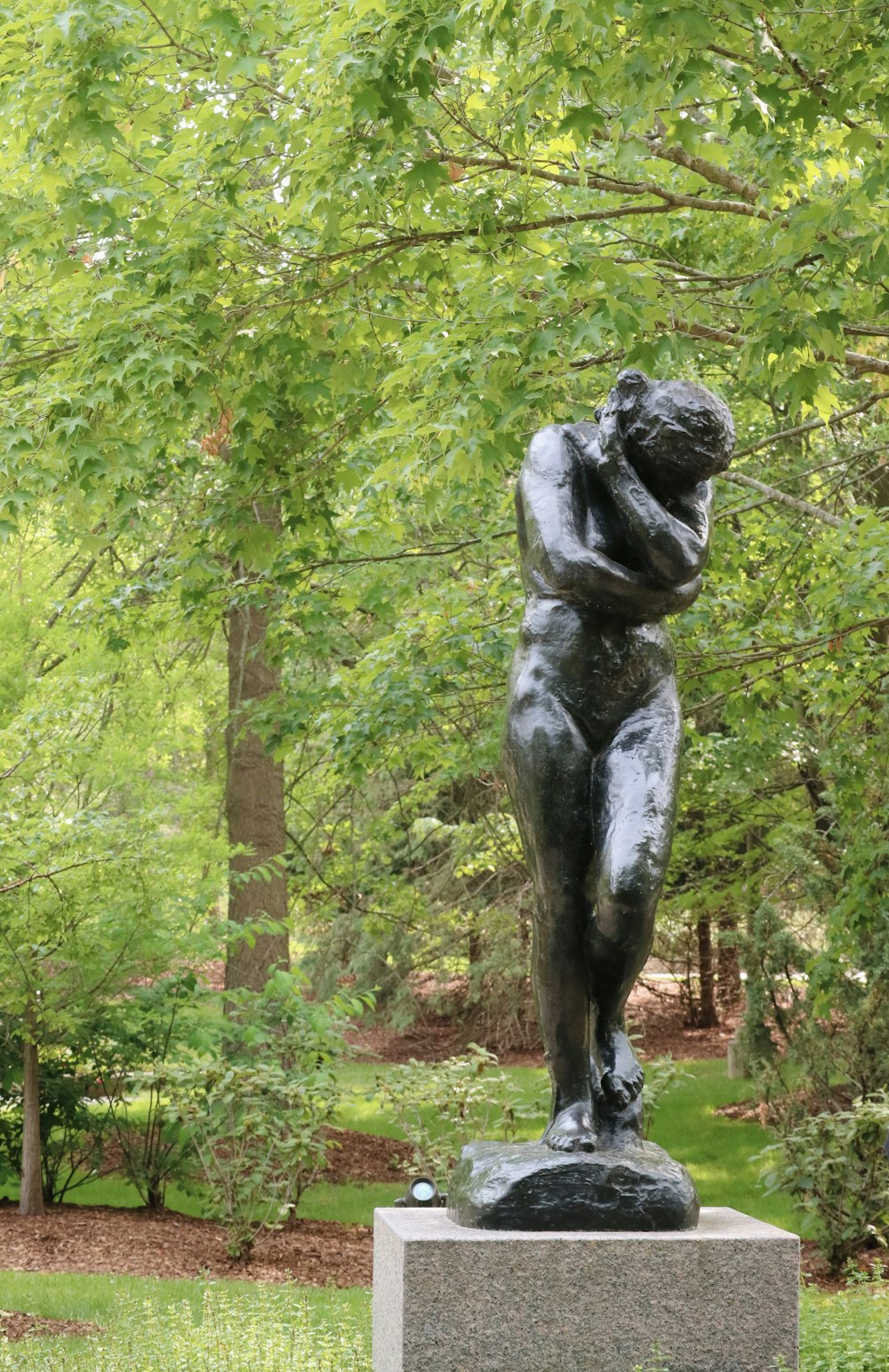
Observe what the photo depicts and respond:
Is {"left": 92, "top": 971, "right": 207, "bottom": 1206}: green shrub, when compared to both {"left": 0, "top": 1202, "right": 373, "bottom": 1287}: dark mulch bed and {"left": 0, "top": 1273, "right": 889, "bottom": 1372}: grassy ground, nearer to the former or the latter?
{"left": 0, "top": 1202, "right": 373, "bottom": 1287}: dark mulch bed

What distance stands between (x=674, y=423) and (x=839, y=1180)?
785cm

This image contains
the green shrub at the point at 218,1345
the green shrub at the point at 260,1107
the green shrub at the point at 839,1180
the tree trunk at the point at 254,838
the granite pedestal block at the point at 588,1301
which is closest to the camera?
the granite pedestal block at the point at 588,1301

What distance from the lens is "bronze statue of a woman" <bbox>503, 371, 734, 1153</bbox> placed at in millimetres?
4629

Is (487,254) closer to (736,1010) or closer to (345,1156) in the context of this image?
(345,1156)

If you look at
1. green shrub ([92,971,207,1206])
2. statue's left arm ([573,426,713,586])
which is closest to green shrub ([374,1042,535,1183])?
green shrub ([92,971,207,1206])

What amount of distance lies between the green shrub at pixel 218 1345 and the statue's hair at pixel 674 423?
3.30 metres

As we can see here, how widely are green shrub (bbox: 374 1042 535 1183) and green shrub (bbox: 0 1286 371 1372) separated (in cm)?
333

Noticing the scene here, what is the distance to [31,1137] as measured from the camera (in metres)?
12.0

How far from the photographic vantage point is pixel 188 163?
8953mm

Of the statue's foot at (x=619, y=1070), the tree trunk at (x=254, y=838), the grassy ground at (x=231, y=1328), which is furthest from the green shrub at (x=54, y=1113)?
the statue's foot at (x=619, y=1070)

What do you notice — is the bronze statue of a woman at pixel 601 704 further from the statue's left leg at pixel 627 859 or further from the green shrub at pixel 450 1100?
the green shrub at pixel 450 1100

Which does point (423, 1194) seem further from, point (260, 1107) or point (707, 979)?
point (707, 979)

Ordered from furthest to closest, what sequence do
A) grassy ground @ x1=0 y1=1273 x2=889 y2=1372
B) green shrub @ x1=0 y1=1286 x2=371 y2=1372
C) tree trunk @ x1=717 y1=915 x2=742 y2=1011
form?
tree trunk @ x1=717 y1=915 x2=742 y2=1011 → grassy ground @ x1=0 y1=1273 x2=889 y2=1372 → green shrub @ x1=0 y1=1286 x2=371 y2=1372

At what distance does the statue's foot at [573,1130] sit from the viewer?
4.49 metres
